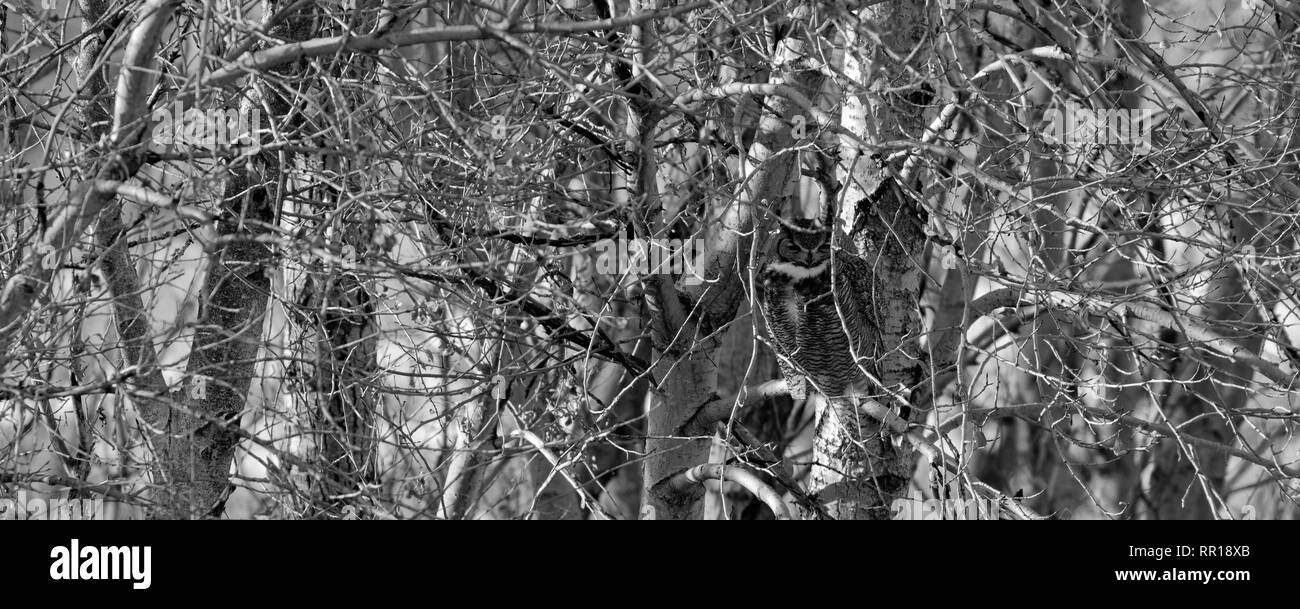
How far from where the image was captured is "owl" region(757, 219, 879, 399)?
488 centimetres

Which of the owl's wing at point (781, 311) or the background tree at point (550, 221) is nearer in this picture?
the background tree at point (550, 221)

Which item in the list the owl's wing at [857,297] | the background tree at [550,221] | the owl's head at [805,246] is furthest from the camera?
the owl's head at [805,246]

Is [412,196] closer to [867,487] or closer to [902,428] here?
[902,428]

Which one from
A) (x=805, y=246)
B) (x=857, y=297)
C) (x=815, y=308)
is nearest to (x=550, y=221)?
(x=805, y=246)

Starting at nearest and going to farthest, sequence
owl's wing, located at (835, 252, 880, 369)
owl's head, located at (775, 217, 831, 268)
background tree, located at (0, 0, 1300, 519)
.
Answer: background tree, located at (0, 0, 1300, 519) → owl's wing, located at (835, 252, 880, 369) → owl's head, located at (775, 217, 831, 268)

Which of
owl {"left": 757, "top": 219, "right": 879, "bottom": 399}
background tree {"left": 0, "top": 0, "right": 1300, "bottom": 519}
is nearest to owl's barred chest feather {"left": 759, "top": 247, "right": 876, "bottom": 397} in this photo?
owl {"left": 757, "top": 219, "right": 879, "bottom": 399}

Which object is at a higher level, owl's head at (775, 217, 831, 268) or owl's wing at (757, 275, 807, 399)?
owl's head at (775, 217, 831, 268)

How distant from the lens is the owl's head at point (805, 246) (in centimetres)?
488

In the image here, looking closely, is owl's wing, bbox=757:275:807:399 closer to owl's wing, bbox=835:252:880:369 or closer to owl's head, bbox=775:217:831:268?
owl's head, bbox=775:217:831:268

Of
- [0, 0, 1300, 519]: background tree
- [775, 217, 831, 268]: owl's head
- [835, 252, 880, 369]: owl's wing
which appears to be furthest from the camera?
[775, 217, 831, 268]: owl's head

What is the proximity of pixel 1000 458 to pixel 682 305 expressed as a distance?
19.9 ft

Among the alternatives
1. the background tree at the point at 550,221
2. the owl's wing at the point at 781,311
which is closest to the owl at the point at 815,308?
the owl's wing at the point at 781,311

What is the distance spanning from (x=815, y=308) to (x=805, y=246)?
0.28 meters

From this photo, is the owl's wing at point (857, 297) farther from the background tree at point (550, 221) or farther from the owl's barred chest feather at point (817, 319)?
the background tree at point (550, 221)
